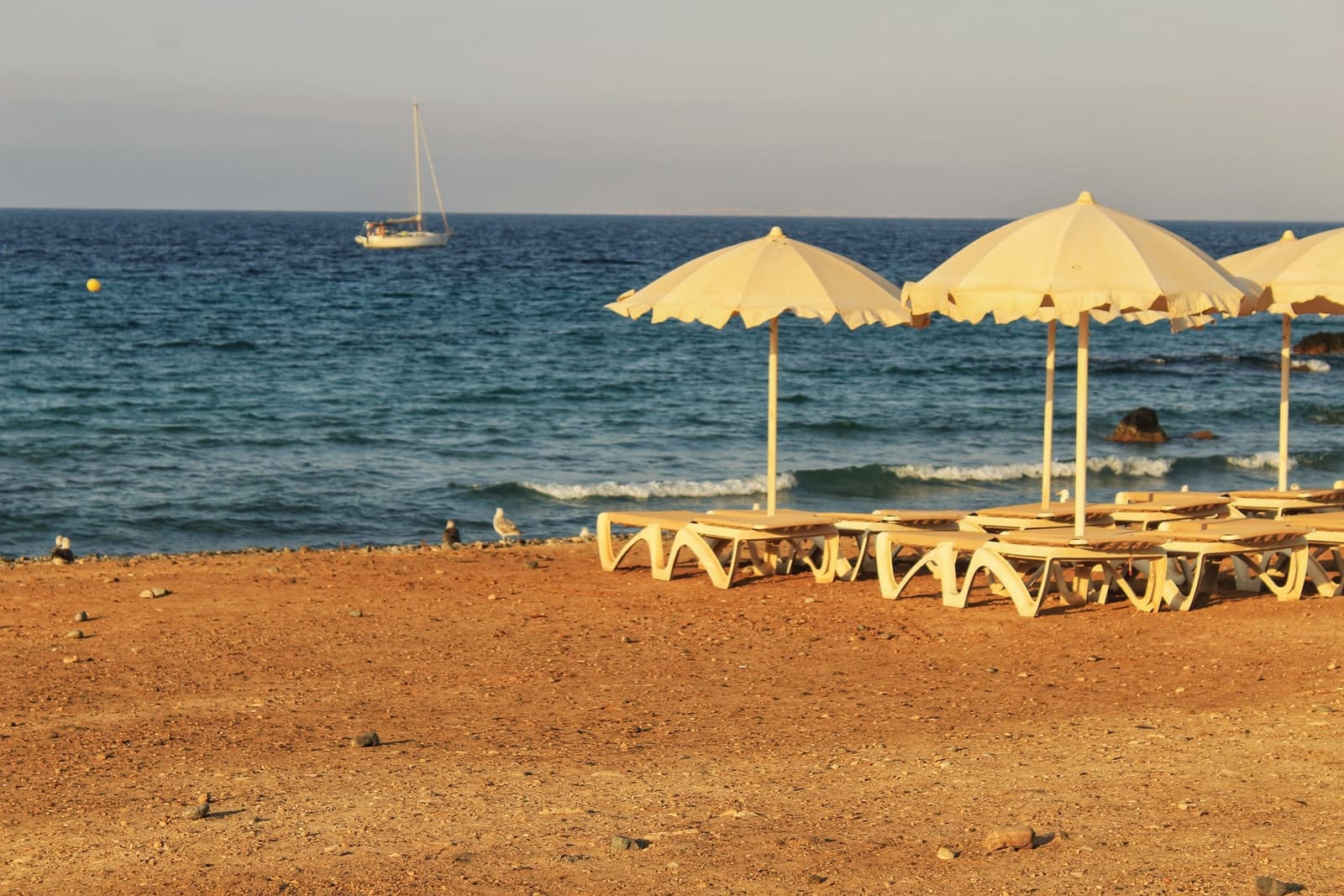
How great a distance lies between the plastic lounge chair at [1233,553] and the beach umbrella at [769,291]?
7.43ft

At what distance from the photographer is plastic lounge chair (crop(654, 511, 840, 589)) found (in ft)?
32.4

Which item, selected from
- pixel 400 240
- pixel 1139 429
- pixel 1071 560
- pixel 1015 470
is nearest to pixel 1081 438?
pixel 1071 560

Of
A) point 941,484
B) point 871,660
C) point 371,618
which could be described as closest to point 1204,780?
point 871,660

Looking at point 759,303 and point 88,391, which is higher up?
point 759,303

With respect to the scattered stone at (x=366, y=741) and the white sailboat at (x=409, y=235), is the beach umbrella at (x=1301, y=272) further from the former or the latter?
the white sailboat at (x=409, y=235)

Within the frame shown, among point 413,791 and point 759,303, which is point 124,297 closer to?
point 759,303

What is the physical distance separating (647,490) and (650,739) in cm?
1142

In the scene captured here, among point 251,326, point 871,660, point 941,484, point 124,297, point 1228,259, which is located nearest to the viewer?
point 871,660

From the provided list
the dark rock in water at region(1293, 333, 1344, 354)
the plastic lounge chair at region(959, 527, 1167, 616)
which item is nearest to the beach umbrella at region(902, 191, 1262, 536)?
the plastic lounge chair at region(959, 527, 1167, 616)

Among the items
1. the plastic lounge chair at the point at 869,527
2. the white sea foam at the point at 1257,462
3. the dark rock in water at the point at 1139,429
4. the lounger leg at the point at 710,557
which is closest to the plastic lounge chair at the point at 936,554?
the plastic lounge chair at the point at 869,527

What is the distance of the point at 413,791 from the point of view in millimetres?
5707

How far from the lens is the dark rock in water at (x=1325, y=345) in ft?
121

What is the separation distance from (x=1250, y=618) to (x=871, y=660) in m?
2.65

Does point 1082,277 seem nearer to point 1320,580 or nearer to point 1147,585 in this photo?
point 1147,585
